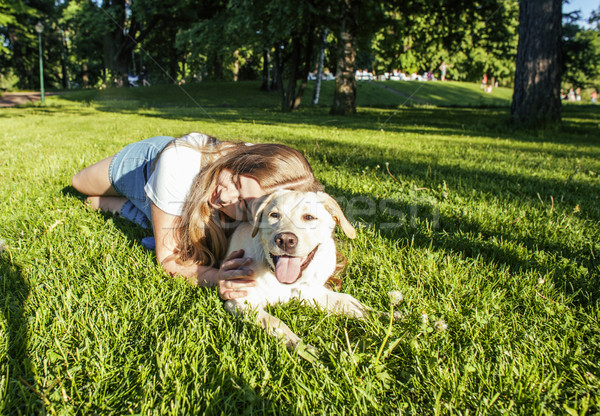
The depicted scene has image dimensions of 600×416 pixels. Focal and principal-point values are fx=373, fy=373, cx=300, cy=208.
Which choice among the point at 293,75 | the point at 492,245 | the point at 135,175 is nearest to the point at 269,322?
the point at 492,245

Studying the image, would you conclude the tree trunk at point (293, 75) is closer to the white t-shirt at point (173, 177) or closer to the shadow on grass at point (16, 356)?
the white t-shirt at point (173, 177)

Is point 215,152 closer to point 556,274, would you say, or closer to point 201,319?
point 201,319

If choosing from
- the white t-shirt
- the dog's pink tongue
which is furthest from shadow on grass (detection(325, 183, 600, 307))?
the white t-shirt

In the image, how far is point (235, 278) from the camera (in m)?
2.40

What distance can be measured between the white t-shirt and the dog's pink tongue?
3.87 feet

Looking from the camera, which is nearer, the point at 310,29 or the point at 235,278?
the point at 235,278

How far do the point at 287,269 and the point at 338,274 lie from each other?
27.5 inches

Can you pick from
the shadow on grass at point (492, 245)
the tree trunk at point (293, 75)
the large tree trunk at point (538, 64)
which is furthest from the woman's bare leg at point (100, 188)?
the tree trunk at point (293, 75)

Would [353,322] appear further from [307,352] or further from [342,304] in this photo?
[307,352]

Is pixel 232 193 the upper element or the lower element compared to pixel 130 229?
upper

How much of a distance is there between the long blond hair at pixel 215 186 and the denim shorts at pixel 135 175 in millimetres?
1011

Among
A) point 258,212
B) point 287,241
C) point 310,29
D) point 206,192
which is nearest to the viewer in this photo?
point 287,241

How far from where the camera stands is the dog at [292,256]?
2.29 meters

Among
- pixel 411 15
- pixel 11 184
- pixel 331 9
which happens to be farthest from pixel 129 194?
pixel 411 15
